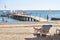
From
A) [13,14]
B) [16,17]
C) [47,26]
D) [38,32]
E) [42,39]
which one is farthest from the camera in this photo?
[13,14]

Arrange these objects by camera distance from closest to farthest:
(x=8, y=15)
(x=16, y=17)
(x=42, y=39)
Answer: (x=42, y=39)
(x=16, y=17)
(x=8, y=15)

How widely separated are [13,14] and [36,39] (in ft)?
156

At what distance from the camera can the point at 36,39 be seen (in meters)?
8.27

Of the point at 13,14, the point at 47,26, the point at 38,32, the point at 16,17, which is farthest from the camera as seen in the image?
the point at 13,14

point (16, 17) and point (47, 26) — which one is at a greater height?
point (47, 26)

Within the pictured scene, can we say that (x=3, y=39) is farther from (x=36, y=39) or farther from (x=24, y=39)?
(x=36, y=39)

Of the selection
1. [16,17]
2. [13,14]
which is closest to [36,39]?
[16,17]

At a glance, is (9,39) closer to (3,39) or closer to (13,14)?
(3,39)

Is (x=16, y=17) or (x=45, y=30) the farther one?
(x=16, y=17)

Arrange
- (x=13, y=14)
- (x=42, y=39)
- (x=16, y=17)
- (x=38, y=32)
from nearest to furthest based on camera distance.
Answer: (x=42, y=39) → (x=38, y=32) → (x=16, y=17) → (x=13, y=14)

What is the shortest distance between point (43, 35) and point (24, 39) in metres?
1.27

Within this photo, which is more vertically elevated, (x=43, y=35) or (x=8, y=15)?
(x=43, y=35)

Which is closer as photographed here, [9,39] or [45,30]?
[9,39]

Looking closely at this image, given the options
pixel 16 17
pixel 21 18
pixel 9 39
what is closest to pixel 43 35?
pixel 9 39
